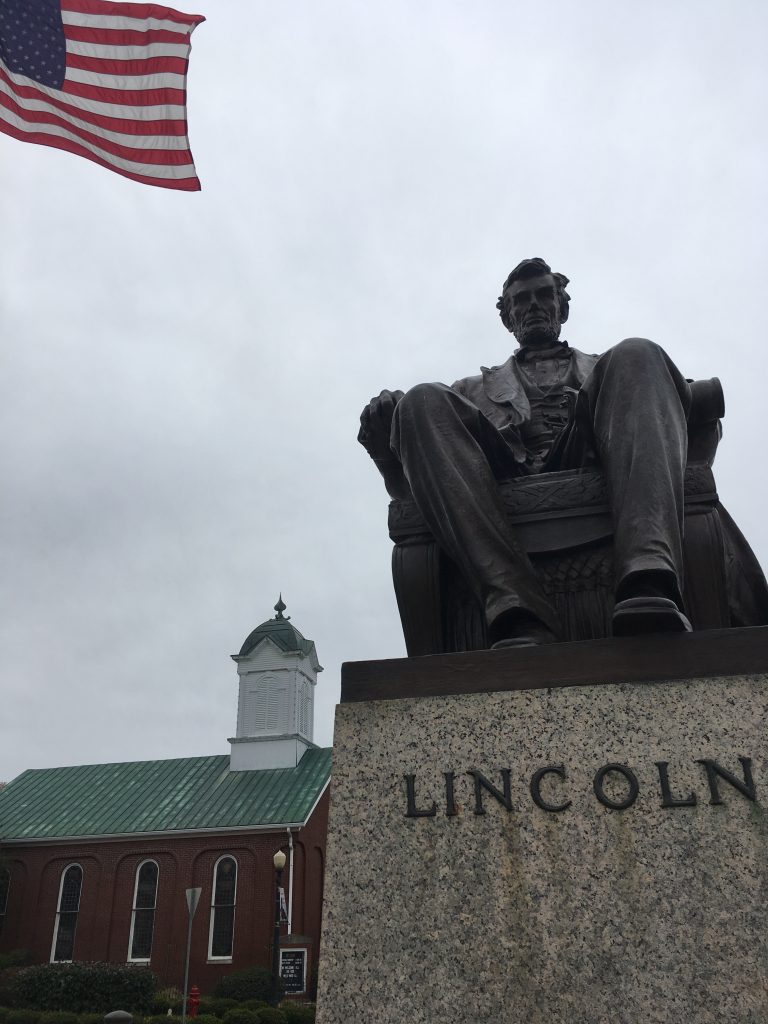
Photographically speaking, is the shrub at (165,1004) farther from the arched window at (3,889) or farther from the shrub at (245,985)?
the arched window at (3,889)

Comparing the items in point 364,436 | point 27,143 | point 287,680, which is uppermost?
point 287,680

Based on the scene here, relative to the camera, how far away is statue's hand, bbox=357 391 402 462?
374 cm

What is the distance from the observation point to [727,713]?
255 centimetres

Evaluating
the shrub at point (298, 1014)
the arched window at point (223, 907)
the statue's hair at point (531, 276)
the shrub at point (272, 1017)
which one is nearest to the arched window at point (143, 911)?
the arched window at point (223, 907)

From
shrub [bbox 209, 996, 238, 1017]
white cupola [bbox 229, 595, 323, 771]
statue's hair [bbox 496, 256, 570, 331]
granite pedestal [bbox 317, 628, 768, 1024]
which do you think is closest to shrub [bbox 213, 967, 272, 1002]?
shrub [bbox 209, 996, 238, 1017]

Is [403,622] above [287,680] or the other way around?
the other way around

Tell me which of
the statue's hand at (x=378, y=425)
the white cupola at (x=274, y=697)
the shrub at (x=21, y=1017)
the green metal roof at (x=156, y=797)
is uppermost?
the white cupola at (x=274, y=697)

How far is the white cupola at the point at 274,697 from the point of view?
3966 centimetres

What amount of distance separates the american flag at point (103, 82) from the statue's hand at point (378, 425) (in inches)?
190

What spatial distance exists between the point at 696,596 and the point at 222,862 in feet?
114

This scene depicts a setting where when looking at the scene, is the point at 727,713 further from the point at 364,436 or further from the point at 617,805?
the point at 364,436

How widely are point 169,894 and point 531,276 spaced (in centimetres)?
3438

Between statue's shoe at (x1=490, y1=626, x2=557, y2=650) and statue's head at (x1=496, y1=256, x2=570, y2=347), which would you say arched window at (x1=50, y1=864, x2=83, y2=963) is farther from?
statue's shoe at (x1=490, y1=626, x2=557, y2=650)

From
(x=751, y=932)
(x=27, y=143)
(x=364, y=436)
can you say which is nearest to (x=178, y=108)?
(x=27, y=143)
